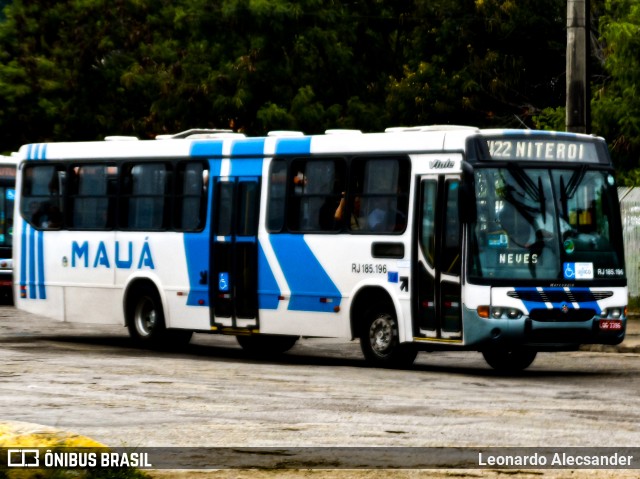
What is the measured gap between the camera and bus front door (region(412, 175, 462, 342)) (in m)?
18.2

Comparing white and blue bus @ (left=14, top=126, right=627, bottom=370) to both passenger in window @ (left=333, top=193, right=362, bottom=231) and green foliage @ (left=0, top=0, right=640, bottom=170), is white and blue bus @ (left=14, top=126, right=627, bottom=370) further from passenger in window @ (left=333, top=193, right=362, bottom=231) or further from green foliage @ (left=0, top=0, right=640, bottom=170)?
green foliage @ (left=0, top=0, right=640, bottom=170)

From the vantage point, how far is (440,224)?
18.4m

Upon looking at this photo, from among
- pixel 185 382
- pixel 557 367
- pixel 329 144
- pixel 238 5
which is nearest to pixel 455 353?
pixel 557 367

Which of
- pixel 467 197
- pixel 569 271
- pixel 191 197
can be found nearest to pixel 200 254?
pixel 191 197

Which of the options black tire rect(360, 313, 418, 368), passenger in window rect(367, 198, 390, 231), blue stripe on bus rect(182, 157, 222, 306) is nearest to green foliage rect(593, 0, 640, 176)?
blue stripe on bus rect(182, 157, 222, 306)

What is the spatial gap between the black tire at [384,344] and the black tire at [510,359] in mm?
1043

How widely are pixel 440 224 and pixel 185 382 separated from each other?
349 centimetres

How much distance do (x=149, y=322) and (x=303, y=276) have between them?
10.6ft

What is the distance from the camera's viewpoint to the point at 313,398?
599 inches

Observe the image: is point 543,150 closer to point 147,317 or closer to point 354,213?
point 354,213

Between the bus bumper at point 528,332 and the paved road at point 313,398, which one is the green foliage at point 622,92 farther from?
the bus bumper at point 528,332

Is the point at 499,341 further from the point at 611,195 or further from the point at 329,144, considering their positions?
the point at 329,144

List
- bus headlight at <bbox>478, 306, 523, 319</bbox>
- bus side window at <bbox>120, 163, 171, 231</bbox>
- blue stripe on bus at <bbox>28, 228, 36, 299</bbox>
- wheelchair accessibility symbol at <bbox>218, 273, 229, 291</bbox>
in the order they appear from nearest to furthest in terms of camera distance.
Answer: bus headlight at <bbox>478, 306, 523, 319</bbox>
wheelchair accessibility symbol at <bbox>218, 273, 229, 291</bbox>
bus side window at <bbox>120, 163, 171, 231</bbox>
blue stripe on bus at <bbox>28, 228, 36, 299</bbox>

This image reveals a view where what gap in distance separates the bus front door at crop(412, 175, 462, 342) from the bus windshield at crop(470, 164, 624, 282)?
1.04ft
